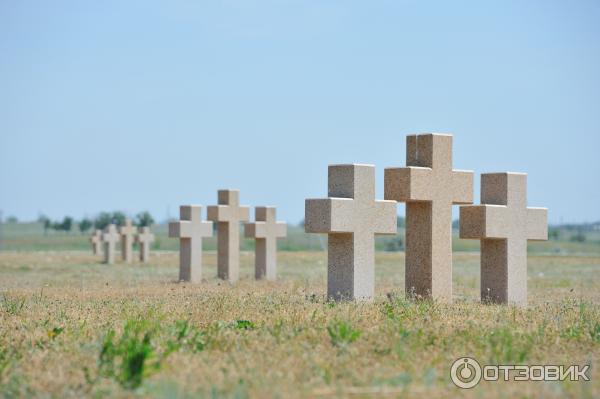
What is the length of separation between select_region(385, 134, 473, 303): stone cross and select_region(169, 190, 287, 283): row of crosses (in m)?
11.0

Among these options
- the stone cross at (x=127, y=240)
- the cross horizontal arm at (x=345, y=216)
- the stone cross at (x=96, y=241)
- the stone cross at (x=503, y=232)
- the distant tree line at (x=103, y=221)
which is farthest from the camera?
the distant tree line at (x=103, y=221)

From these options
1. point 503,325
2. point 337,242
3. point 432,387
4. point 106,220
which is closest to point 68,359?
point 432,387

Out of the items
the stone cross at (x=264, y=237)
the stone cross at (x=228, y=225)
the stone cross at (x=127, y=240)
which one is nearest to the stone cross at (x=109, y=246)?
the stone cross at (x=127, y=240)

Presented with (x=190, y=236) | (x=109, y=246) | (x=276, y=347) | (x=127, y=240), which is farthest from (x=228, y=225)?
(x=127, y=240)

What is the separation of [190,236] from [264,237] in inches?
99.0

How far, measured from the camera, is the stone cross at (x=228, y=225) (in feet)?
93.7

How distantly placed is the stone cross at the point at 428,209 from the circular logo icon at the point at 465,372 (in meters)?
6.51

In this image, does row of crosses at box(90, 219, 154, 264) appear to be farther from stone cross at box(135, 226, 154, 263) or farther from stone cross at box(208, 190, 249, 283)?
stone cross at box(208, 190, 249, 283)

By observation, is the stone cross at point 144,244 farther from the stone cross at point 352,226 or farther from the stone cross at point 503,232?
the stone cross at point 352,226

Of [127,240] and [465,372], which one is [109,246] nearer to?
[127,240]

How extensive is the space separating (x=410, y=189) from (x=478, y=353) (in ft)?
20.4

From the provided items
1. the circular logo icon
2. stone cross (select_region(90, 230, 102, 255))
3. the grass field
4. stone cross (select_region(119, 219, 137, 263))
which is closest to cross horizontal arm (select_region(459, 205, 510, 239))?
the grass field

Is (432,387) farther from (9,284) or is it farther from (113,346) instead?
(9,284)

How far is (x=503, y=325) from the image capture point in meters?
12.8
